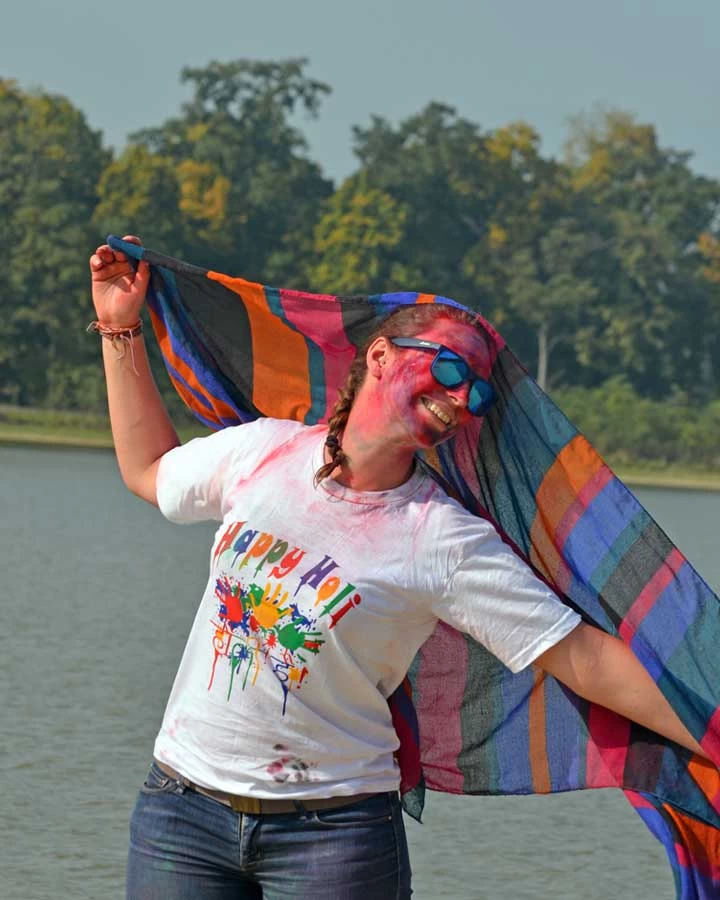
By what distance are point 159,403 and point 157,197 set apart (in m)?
84.0

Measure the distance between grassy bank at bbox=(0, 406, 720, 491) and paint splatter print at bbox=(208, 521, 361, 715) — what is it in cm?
5707

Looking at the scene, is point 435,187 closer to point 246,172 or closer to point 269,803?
point 246,172

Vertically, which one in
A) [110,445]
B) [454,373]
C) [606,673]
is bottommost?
[110,445]

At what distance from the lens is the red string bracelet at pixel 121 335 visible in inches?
161

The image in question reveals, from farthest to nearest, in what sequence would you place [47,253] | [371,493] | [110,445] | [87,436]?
[47,253]
[87,436]
[110,445]
[371,493]

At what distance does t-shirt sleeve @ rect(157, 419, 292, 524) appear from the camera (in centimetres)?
370

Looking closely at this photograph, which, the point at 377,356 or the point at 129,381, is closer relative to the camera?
the point at 377,356

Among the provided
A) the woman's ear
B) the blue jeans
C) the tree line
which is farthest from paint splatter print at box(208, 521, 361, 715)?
the tree line

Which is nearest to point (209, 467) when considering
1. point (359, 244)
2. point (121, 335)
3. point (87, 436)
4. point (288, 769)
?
point (121, 335)

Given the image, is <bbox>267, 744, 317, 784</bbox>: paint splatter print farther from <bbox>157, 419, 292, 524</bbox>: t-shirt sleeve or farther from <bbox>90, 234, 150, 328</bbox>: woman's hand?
<bbox>90, 234, 150, 328</bbox>: woman's hand

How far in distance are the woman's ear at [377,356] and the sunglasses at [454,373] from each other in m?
0.02

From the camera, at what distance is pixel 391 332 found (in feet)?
12.0

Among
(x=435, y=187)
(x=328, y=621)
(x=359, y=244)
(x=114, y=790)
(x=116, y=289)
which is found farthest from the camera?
(x=435, y=187)

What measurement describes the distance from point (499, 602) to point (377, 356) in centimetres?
52
